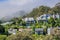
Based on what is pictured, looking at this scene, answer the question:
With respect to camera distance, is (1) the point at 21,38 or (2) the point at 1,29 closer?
(1) the point at 21,38

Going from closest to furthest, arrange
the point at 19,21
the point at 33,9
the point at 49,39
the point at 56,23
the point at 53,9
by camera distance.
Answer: the point at 49,39 → the point at 56,23 → the point at 19,21 → the point at 53,9 → the point at 33,9

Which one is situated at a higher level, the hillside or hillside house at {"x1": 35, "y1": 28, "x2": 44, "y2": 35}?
the hillside

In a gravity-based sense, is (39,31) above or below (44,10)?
below

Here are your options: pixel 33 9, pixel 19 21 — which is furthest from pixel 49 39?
pixel 33 9

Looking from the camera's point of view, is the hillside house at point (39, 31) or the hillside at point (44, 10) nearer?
the hillside house at point (39, 31)

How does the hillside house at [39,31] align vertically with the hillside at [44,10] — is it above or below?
below

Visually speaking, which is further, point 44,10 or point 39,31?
point 44,10

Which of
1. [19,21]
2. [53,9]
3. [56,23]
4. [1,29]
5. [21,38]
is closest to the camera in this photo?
[21,38]

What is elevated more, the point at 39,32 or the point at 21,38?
the point at 21,38

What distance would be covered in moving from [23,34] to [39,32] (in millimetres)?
8545

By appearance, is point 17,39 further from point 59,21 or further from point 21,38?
point 59,21

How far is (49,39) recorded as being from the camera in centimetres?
810

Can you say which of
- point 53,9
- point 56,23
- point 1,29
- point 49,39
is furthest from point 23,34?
point 53,9

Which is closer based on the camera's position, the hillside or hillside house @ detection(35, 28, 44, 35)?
hillside house @ detection(35, 28, 44, 35)
